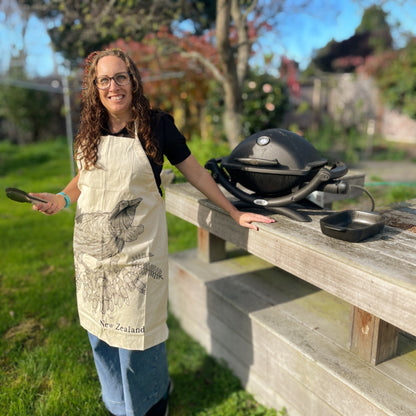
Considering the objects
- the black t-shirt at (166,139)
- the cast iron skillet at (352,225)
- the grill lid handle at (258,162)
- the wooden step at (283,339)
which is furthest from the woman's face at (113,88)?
the wooden step at (283,339)

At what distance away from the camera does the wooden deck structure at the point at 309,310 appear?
138 cm

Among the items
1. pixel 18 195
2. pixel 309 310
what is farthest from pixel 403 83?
pixel 18 195

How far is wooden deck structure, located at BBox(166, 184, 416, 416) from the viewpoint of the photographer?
54.4 inches

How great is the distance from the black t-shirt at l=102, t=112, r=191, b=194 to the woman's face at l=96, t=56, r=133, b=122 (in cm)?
11

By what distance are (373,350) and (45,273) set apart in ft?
8.80

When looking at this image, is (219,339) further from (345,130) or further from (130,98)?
(345,130)

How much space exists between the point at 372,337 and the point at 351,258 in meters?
0.45

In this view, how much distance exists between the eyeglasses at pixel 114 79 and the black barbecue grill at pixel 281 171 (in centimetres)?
64

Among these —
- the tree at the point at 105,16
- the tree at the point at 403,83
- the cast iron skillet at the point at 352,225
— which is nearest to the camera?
the cast iron skillet at the point at 352,225

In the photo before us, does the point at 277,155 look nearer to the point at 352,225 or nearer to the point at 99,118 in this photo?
the point at 352,225

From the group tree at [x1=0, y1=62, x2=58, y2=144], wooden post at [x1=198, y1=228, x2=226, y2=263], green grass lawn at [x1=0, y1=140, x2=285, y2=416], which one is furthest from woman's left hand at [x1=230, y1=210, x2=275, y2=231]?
tree at [x1=0, y1=62, x2=58, y2=144]

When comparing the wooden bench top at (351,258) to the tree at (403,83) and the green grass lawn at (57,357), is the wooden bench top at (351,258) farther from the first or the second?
the tree at (403,83)

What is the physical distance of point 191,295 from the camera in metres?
2.64

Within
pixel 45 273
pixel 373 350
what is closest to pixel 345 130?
pixel 45 273
